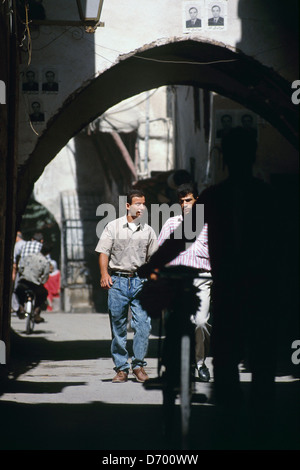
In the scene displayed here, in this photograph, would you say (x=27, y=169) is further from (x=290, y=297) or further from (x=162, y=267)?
(x=162, y=267)

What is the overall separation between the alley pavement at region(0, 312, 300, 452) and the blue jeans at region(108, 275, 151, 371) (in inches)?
10.4

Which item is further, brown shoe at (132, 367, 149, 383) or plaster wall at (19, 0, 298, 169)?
plaster wall at (19, 0, 298, 169)

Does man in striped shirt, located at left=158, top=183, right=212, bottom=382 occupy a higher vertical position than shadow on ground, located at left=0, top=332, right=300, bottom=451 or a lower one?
higher

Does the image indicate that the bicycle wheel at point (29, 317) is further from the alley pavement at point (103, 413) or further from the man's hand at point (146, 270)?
the man's hand at point (146, 270)

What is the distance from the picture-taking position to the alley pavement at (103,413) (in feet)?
15.5

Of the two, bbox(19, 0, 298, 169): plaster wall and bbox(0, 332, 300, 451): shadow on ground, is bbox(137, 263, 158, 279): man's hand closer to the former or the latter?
bbox(0, 332, 300, 451): shadow on ground

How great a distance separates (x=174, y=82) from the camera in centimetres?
1273

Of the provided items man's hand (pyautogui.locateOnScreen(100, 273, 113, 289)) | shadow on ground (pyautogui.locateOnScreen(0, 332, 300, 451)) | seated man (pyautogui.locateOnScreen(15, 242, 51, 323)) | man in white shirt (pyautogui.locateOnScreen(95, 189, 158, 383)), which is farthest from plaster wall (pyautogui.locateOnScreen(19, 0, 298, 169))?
seated man (pyautogui.locateOnScreen(15, 242, 51, 323))

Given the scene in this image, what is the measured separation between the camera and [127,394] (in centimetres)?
805

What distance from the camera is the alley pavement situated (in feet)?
15.5

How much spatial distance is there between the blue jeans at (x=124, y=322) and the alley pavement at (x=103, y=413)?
265mm

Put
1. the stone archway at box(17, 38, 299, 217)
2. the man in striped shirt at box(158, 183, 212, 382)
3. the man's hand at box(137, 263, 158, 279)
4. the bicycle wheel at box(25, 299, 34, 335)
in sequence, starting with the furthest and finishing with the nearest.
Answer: the bicycle wheel at box(25, 299, 34, 335)
the stone archway at box(17, 38, 299, 217)
the man in striped shirt at box(158, 183, 212, 382)
the man's hand at box(137, 263, 158, 279)
